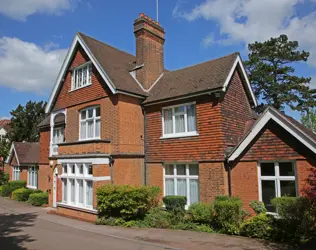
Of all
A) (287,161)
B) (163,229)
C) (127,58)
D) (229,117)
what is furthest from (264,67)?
(163,229)

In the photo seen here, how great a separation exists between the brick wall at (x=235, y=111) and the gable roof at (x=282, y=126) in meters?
0.97

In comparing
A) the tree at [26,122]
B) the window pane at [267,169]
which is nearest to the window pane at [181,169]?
the window pane at [267,169]

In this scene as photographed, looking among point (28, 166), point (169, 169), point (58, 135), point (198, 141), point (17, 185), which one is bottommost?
point (17, 185)

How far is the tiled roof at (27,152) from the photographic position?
88.4 feet

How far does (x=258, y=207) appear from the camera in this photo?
1125 centimetres

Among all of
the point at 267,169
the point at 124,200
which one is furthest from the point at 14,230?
the point at 267,169

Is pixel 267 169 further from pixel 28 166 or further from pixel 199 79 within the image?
pixel 28 166

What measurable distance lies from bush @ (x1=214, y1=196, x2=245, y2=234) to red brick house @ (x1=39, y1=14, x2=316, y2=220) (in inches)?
60.1

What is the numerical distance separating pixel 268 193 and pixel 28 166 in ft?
74.8

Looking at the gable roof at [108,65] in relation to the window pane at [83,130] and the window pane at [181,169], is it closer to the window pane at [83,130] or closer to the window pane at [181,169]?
the window pane at [83,130]

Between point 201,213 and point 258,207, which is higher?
point 258,207

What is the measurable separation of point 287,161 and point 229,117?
3562 millimetres

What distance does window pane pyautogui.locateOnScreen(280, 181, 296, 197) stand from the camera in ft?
35.1

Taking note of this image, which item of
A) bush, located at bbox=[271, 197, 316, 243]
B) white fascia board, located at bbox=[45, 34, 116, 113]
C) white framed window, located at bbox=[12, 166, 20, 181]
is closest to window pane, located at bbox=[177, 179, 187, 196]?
bush, located at bbox=[271, 197, 316, 243]
